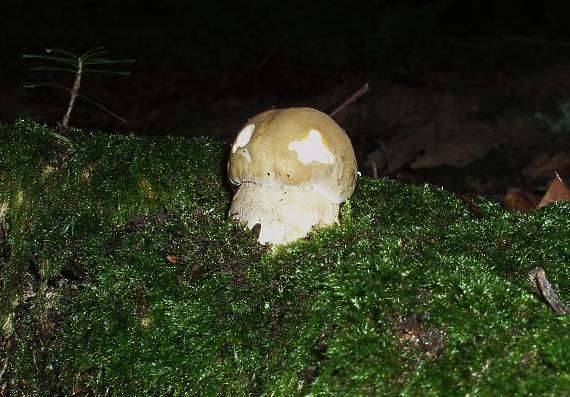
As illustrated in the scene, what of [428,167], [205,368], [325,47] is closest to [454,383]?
[205,368]

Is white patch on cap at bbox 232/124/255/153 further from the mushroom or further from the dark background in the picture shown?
the dark background

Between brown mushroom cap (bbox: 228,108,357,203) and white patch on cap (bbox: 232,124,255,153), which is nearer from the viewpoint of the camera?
brown mushroom cap (bbox: 228,108,357,203)

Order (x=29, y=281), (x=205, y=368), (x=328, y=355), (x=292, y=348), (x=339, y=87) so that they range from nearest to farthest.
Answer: (x=328, y=355), (x=292, y=348), (x=205, y=368), (x=29, y=281), (x=339, y=87)

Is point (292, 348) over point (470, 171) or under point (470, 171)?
over

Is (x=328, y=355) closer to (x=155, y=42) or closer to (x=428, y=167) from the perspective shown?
(x=428, y=167)

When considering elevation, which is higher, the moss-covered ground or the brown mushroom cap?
the brown mushroom cap

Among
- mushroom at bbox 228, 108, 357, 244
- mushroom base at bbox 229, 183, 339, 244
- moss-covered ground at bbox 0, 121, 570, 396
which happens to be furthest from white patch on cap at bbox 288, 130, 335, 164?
moss-covered ground at bbox 0, 121, 570, 396
